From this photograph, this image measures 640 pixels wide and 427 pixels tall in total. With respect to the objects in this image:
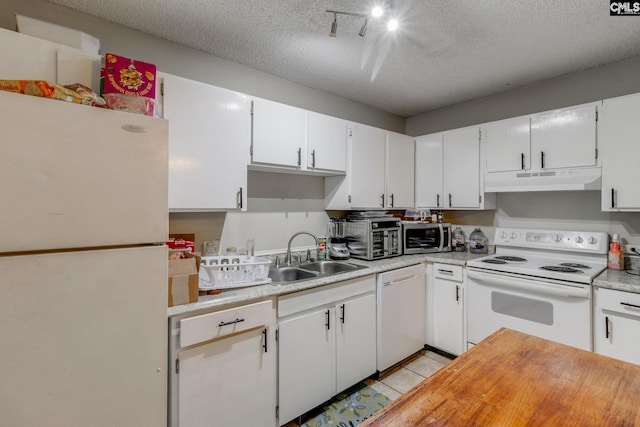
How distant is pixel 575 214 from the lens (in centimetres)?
256

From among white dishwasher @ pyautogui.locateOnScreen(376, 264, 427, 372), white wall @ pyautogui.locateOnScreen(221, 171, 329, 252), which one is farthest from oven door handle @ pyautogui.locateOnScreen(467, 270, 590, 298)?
white wall @ pyautogui.locateOnScreen(221, 171, 329, 252)

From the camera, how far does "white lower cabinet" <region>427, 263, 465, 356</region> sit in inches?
103

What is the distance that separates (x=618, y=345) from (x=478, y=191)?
1501 mm

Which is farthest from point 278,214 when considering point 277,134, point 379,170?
point 379,170

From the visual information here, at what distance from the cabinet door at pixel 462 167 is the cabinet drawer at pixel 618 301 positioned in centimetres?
118

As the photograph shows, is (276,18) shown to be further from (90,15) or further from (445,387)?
(445,387)

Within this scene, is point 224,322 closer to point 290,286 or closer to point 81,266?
point 290,286

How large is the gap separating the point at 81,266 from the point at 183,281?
45 centimetres

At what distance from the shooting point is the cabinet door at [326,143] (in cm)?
245

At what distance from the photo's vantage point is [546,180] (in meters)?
2.44

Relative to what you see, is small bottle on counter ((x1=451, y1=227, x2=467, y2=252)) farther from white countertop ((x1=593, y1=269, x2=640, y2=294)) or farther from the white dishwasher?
white countertop ((x1=593, y1=269, x2=640, y2=294))

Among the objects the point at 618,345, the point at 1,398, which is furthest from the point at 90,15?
the point at 618,345

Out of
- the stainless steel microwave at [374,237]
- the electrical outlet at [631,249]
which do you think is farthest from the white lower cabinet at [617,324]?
the stainless steel microwave at [374,237]

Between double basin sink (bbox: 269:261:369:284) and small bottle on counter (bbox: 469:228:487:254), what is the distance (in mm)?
1405
